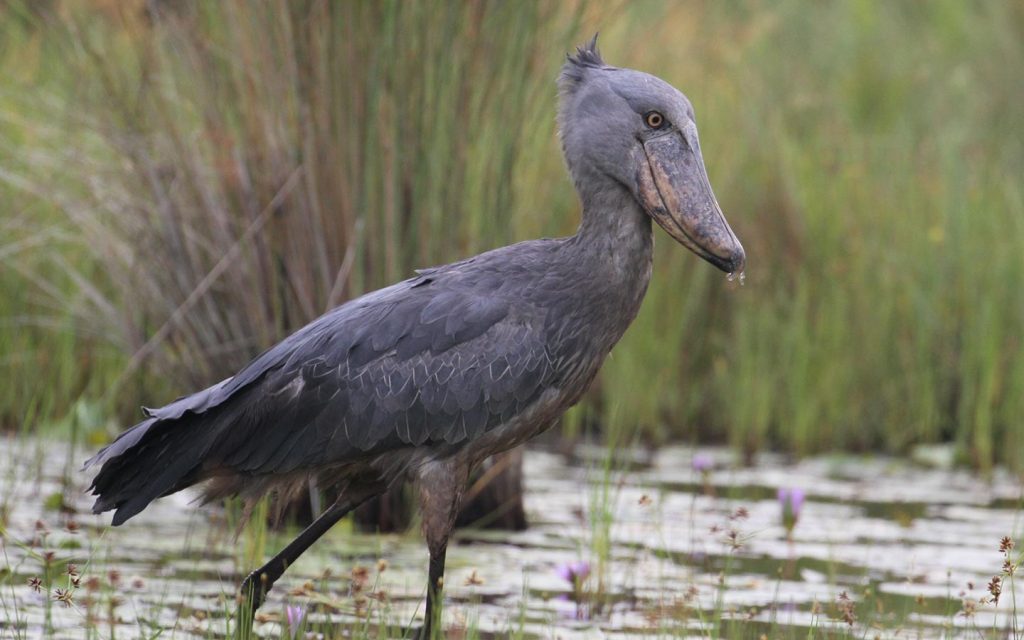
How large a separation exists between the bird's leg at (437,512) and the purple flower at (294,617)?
33 cm

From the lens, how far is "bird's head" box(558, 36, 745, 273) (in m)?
4.34

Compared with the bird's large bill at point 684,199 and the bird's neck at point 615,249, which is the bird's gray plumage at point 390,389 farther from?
the bird's large bill at point 684,199

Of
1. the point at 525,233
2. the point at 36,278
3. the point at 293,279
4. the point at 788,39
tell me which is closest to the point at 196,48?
the point at 293,279

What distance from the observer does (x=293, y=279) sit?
5.92m

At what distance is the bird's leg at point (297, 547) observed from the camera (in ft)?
14.3

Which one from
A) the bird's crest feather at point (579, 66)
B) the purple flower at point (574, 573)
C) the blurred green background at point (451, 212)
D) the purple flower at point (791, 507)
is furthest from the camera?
the blurred green background at point (451, 212)

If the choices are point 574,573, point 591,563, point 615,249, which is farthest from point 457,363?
point 591,563

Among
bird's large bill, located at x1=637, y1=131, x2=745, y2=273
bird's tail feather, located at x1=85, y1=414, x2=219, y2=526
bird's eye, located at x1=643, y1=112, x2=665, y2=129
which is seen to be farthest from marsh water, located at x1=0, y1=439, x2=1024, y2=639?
bird's eye, located at x1=643, y1=112, x2=665, y2=129

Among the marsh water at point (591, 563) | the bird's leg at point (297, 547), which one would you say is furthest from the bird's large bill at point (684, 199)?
the bird's leg at point (297, 547)

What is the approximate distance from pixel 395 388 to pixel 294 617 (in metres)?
0.67

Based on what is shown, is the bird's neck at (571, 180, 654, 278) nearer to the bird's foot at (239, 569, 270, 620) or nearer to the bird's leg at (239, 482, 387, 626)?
the bird's leg at (239, 482, 387, 626)

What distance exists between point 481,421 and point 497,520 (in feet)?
5.92

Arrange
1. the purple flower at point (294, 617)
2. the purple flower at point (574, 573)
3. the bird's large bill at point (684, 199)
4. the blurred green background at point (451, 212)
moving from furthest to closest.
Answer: the blurred green background at point (451, 212), the purple flower at point (574, 573), the bird's large bill at point (684, 199), the purple flower at point (294, 617)

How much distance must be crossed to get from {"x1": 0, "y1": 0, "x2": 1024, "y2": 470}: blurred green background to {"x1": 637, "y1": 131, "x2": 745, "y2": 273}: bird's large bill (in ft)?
0.53
